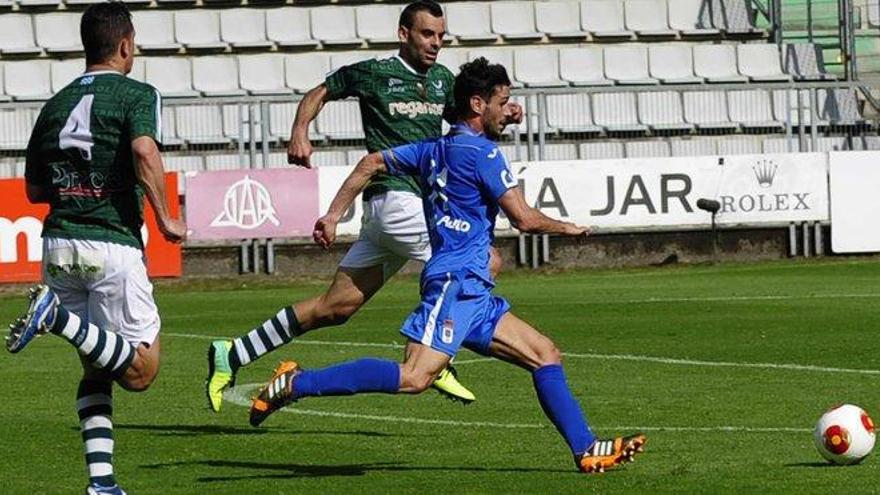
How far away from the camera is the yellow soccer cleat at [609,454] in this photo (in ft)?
27.3

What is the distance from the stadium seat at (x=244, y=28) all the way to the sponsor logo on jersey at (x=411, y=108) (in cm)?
1864

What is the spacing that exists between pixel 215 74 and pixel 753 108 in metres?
7.90

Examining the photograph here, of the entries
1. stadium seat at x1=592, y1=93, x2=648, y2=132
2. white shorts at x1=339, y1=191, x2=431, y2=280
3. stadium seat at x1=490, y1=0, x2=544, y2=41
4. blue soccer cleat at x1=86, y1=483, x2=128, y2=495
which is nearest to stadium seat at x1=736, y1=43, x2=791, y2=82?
stadium seat at x1=490, y1=0, x2=544, y2=41

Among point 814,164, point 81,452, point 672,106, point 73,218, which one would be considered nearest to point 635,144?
point 672,106

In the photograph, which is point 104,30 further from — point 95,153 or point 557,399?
point 557,399

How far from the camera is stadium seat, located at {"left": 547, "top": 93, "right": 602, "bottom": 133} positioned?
88.3 ft

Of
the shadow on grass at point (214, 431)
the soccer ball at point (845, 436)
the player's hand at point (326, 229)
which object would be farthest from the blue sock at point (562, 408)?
the shadow on grass at point (214, 431)

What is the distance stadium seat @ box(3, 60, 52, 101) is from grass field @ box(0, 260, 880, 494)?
971cm

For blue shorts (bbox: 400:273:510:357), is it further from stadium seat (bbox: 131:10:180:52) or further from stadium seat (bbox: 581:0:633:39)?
stadium seat (bbox: 581:0:633:39)

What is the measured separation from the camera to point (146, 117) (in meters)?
7.85

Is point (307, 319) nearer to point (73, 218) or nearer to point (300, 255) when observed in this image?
point (73, 218)

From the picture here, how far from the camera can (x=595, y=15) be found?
30500mm

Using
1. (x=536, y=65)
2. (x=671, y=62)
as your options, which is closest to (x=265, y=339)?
(x=536, y=65)

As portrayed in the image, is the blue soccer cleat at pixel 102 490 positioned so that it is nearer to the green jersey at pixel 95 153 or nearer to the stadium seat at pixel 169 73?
the green jersey at pixel 95 153
